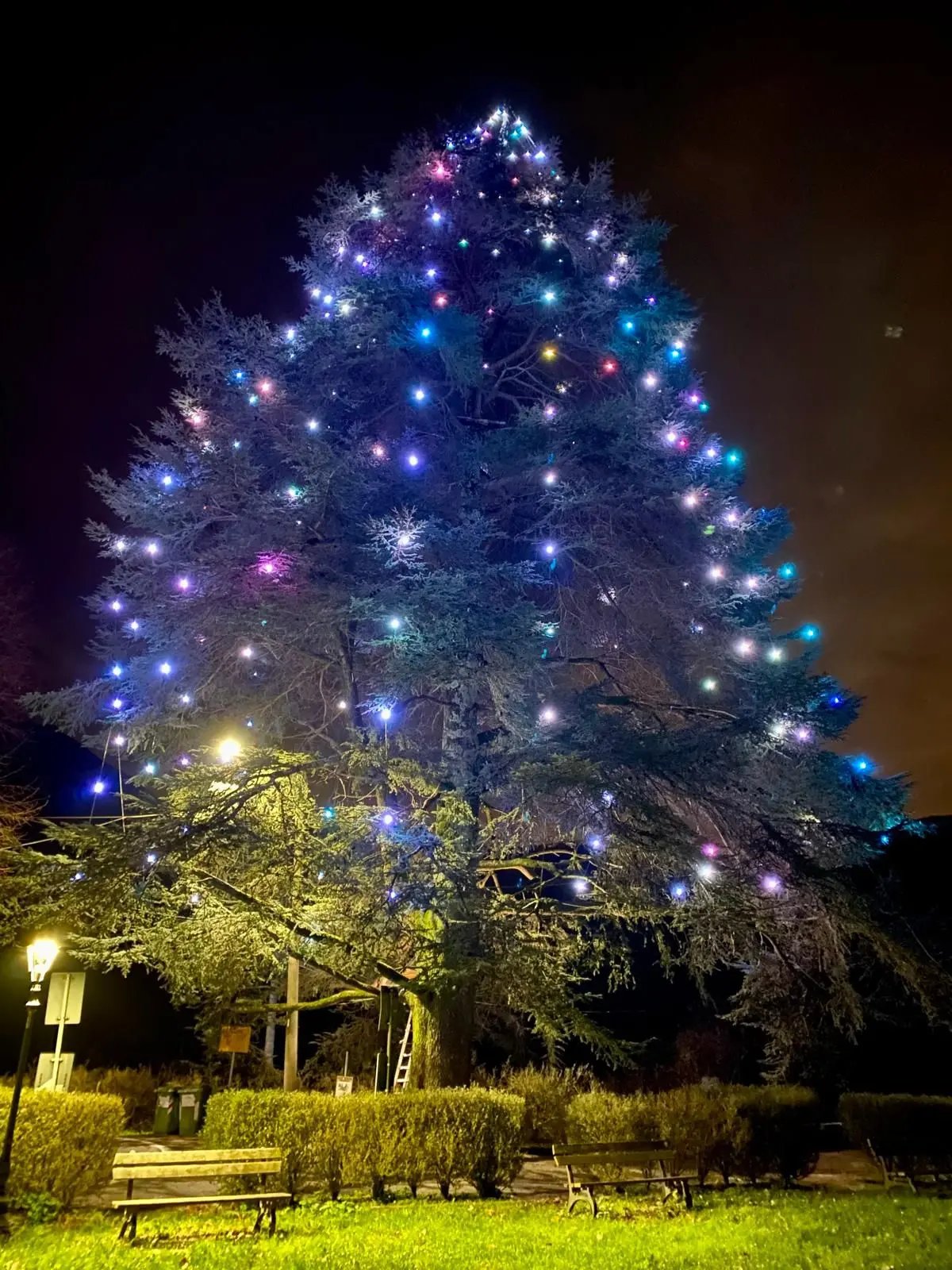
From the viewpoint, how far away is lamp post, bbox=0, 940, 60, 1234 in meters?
7.14

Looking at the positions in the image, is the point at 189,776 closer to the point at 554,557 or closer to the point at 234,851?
the point at 234,851

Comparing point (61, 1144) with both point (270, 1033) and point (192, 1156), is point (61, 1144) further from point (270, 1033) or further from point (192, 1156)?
point (270, 1033)

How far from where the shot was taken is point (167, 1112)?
15.2 m

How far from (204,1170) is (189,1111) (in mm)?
9699

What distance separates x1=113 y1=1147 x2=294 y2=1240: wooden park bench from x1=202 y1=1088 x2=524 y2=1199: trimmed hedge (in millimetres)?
529

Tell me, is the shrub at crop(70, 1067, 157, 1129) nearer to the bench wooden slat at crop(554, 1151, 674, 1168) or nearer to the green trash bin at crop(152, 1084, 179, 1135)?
the green trash bin at crop(152, 1084, 179, 1135)

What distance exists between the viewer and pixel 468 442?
34.9 ft

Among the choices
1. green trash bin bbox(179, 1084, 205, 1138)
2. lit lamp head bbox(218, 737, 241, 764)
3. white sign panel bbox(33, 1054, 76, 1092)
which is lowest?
green trash bin bbox(179, 1084, 205, 1138)

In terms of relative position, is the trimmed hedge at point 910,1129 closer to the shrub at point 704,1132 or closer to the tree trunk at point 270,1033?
the shrub at point 704,1132

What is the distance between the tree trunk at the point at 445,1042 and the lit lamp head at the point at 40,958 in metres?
4.24

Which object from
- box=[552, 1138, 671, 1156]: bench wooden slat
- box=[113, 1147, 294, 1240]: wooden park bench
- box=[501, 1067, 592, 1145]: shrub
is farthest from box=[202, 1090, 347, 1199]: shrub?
box=[501, 1067, 592, 1145]: shrub

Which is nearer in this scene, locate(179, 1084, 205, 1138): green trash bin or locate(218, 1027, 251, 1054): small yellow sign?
locate(218, 1027, 251, 1054): small yellow sign

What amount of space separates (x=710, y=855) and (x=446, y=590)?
4.35 m

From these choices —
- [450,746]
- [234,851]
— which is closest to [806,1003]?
[450,746]
